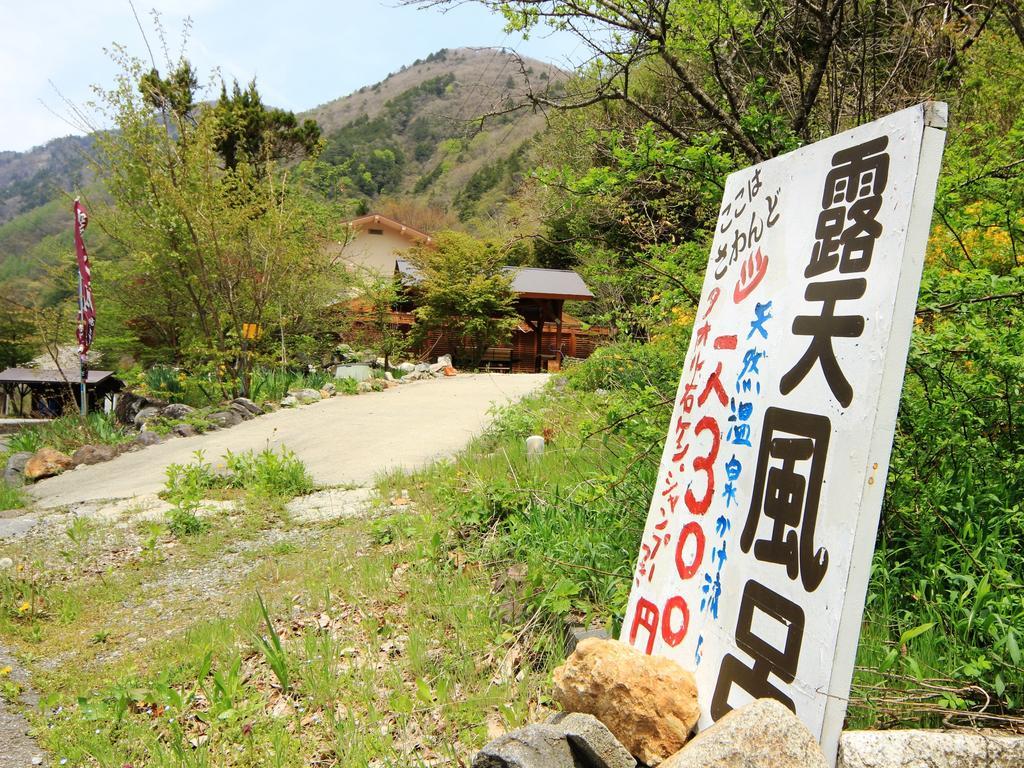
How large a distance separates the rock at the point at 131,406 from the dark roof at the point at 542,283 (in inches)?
380

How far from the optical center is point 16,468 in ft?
25.3

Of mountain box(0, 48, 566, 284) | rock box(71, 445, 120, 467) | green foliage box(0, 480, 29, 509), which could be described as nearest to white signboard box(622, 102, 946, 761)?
mountain box(0, 48, 566, 284)

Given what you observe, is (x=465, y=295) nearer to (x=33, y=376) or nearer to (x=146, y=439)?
(x=146, y=439)

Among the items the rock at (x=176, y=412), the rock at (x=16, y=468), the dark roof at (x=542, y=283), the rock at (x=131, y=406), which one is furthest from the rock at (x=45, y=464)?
the dark roof at (x=542, y=283)

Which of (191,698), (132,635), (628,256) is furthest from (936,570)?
(132,635)

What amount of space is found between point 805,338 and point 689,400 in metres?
0.53

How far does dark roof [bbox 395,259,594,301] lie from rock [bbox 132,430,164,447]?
11750 millimetres

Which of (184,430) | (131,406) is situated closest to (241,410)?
(184,430)

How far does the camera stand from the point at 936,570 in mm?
2115

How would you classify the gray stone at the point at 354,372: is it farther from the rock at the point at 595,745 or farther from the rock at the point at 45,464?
the rock at the point at 595,745

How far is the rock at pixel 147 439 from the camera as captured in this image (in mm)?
8656

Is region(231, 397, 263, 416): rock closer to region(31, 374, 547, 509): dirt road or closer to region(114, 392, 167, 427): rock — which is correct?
region(31, 374, 547, 509): dirt road

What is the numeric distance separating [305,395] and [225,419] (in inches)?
88.1

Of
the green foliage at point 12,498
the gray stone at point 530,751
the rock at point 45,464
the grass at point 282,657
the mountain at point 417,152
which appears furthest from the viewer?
the rock at point 45,464
